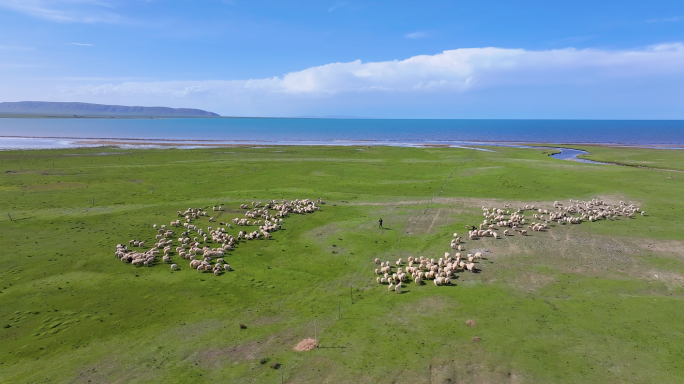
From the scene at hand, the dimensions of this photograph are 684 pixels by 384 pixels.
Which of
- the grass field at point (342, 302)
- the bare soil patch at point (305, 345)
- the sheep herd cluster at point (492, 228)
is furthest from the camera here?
the sheep herd cluster at point (492, 228)

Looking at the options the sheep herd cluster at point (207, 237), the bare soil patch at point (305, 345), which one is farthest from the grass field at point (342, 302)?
the sheep herd cluster at point (207, 237)

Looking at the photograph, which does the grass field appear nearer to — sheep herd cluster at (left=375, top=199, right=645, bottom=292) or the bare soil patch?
the bare soil patch

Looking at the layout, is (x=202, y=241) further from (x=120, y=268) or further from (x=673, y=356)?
(x=673, y=356)

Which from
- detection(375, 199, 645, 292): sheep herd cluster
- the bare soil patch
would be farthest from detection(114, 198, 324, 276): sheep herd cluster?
detection(375, 199, 645, 292): sheep herd cluster

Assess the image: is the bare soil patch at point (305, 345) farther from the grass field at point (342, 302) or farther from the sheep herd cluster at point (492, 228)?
the sheep herd cluster at point (492, 228)

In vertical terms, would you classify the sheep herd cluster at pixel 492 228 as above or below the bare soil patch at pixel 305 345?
above

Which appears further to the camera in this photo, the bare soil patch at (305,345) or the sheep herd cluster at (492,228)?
the sheep herd cluster at (492,228)
